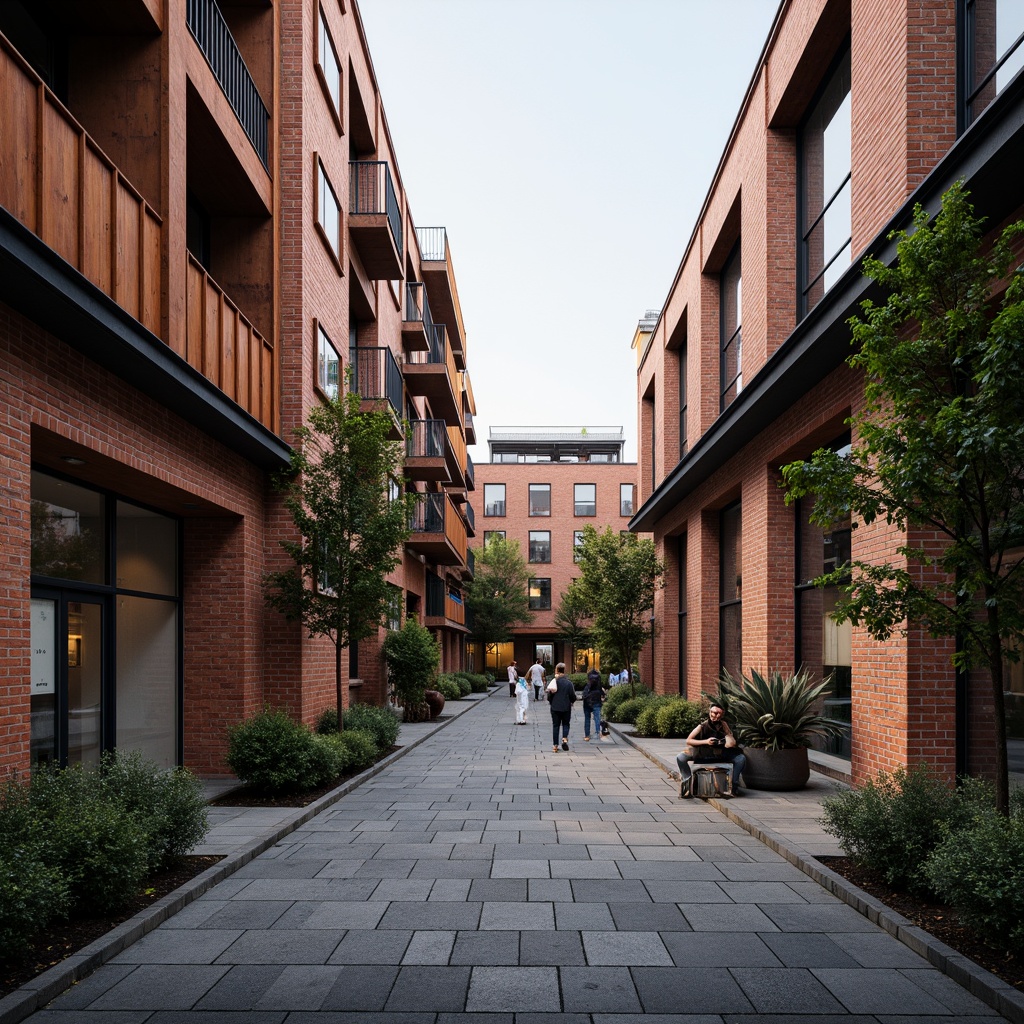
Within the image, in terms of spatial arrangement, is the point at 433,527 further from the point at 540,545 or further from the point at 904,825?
the point at 540,545

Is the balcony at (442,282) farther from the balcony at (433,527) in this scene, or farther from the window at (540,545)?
the window at (540,545)

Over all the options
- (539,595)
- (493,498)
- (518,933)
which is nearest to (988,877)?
(518,933)

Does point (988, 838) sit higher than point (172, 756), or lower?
higher

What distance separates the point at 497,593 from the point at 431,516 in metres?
26.8

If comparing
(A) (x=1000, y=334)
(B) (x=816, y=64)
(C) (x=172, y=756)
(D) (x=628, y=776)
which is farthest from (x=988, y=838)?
(B) (x=816, y=64)

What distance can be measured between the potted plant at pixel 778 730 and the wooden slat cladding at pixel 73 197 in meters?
8.25

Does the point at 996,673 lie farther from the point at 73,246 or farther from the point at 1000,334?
the point at 73,246

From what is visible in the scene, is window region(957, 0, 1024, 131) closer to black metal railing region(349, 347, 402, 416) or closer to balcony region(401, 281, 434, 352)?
black metal railing region(349, 347, 402, 416)

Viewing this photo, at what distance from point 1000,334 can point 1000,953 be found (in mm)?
3528

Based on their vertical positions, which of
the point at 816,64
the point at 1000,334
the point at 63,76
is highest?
the point at 816,64

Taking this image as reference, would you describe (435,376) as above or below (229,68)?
below

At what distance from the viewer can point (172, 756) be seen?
502 inches

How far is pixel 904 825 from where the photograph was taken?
692 centimetres

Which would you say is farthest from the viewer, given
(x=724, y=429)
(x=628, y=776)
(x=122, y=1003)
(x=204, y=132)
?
(x=724, y=429)
